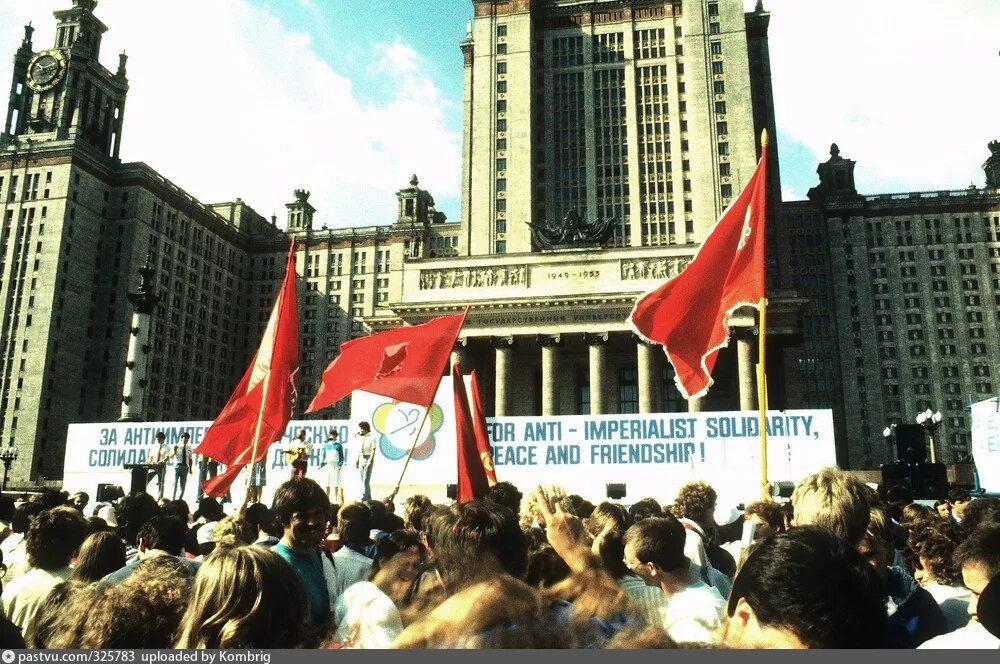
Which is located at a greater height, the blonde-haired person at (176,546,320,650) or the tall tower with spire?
the tall tower with spire

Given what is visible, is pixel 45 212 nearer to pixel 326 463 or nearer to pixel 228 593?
pixel 326 463

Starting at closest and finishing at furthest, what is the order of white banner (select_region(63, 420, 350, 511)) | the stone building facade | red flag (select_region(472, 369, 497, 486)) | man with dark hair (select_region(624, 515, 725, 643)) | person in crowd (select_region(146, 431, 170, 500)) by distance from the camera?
man with dark hair (select_region(624, 515, 725, 643)) < red flag (select_region(472, 369, 497, 486)) < person in crowd (select_region(146, 431, 170, 500)) < white banner (select_region(63, 420, 350, 511)) < the stone building facade

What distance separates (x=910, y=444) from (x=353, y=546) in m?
22.1

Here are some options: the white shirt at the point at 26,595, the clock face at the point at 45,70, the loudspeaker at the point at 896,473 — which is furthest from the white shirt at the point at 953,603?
the clock face at the point at 45,70

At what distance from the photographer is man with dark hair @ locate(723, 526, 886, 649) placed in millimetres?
2803

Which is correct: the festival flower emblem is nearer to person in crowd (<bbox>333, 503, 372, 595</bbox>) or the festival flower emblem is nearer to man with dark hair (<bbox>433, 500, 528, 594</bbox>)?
person in crowd (<bbox>333, 503, 372, 595</bbox>)

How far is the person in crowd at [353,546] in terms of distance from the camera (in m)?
5.85

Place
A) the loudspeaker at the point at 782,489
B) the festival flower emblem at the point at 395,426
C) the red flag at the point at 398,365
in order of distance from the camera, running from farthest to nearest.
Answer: the festival flower emblem at the point at 395,426 → the loudspeaker at the point at 782,489 → the red flag at the point at 398,365

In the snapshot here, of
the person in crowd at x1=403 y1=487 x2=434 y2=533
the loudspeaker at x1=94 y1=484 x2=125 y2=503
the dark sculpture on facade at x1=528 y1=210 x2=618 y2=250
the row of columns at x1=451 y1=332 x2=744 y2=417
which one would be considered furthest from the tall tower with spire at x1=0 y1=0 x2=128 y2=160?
the person in crowd at x1=403 y1=487 x2=434 y2=533

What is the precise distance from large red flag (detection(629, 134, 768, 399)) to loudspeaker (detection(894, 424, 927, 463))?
15.1 meters

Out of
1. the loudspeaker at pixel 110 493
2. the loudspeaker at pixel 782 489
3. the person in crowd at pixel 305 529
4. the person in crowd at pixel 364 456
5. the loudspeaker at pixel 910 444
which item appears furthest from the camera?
the loudspeaker at pixel 110 493

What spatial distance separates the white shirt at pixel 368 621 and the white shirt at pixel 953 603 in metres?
3.20

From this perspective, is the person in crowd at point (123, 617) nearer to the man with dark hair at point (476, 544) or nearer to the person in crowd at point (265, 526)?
the man with dark hair at point (476, 544)

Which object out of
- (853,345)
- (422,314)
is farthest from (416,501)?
(853,345)
